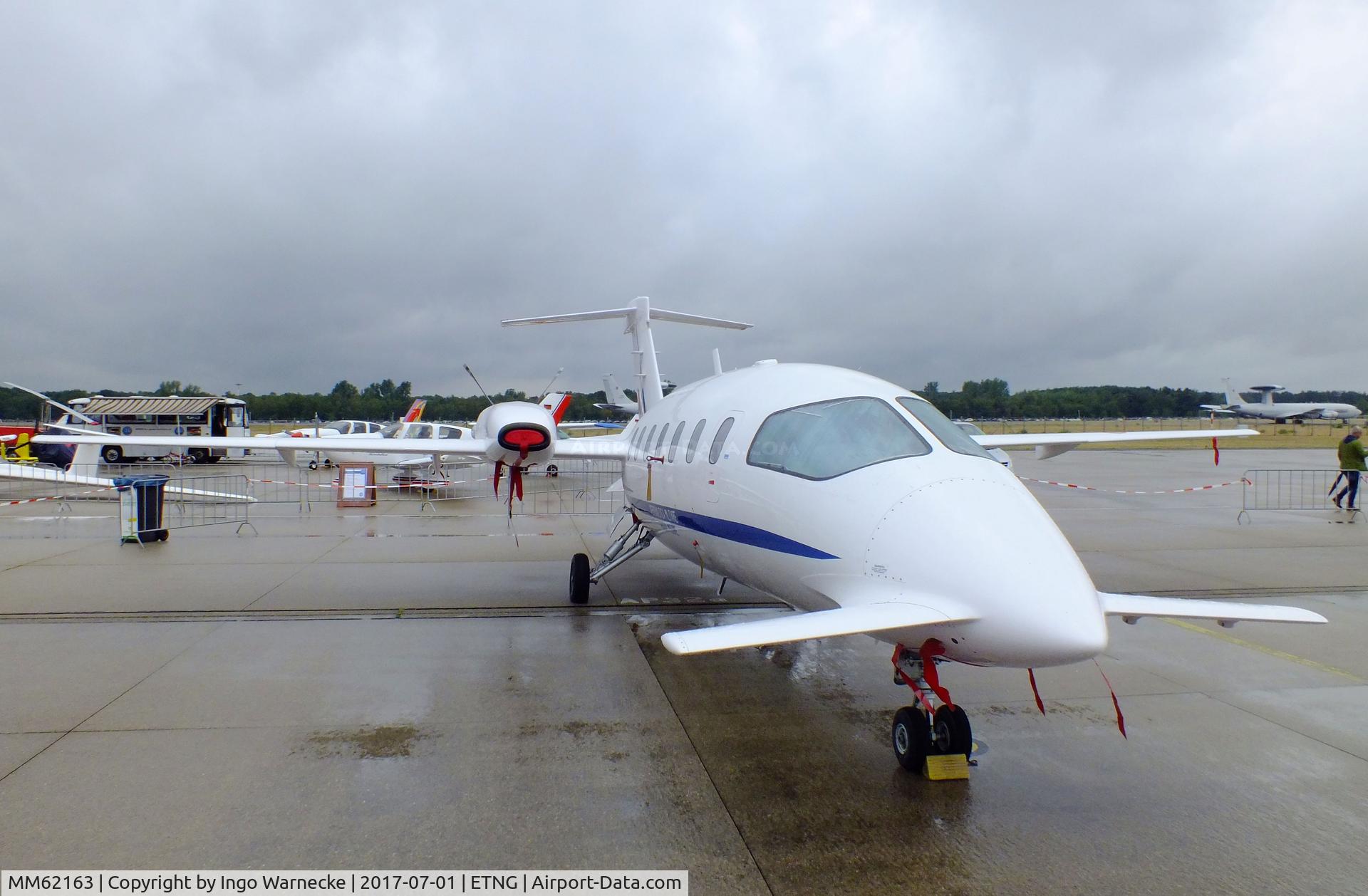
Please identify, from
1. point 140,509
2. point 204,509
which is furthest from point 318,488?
point 140,509

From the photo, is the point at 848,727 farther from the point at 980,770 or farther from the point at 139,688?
the point at 139,688

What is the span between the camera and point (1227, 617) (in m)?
3.52

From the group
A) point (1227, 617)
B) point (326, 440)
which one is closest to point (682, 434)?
point (1227, 617)

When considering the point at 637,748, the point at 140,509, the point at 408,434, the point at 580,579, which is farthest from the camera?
the point at 408,434

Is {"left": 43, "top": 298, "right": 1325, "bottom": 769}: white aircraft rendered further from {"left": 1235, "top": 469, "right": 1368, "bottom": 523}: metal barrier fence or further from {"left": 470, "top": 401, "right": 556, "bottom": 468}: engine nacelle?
{"left": 1235, "top": 469, "right": 1368, "bottom": 523}: metal barrier fence

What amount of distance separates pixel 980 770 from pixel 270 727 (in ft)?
14.7

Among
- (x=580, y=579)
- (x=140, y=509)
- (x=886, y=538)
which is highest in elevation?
(x=886, y=538)

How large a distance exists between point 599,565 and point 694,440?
3.53 meters

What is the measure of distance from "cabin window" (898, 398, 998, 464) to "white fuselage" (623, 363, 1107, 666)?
0.20 feet

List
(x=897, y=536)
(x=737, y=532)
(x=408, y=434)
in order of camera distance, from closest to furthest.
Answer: (x=897, y=536) → (x=737, y=532) → (x=408, y=434)

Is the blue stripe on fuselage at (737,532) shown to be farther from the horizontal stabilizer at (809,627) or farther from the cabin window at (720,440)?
the horizontal stabilizer at (809,627)

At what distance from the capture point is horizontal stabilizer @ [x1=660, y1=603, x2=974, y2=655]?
10.4 feet

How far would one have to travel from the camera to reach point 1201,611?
11.7 feet

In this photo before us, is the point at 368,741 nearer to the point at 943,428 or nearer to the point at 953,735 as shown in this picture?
the point at 953,735
